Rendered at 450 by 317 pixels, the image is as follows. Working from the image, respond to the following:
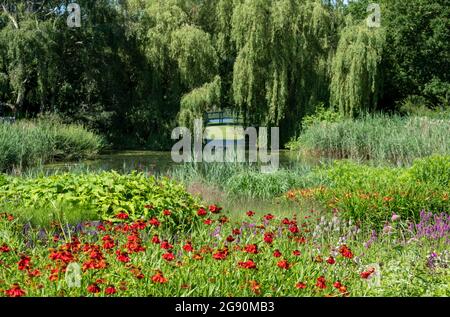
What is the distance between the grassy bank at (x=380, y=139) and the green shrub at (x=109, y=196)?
364 inches

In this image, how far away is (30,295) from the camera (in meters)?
3.41

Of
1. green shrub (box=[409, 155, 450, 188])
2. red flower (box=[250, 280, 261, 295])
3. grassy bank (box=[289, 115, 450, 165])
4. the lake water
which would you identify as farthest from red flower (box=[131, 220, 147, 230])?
grassy bank (box=[289, 115, 450, 165])

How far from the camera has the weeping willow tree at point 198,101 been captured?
21016mm

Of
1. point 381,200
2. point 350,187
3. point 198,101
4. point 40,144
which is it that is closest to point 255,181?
point 350,187

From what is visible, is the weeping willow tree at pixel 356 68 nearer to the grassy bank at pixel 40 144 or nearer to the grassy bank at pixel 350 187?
the grassy bank at pixel 40 144

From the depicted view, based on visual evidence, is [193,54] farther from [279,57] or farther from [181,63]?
[279,57]

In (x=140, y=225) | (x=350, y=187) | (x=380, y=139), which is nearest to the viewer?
(x=140, y=225)

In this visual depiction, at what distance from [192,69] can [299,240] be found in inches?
684

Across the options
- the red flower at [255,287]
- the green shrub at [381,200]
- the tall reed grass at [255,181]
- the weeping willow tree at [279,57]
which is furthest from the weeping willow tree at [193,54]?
the red flower at [255,287]

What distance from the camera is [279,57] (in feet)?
69.5

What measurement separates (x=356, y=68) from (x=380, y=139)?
16.3ft

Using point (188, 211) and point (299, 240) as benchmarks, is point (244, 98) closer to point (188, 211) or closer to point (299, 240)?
point (188, 211)
